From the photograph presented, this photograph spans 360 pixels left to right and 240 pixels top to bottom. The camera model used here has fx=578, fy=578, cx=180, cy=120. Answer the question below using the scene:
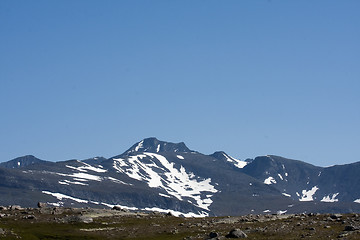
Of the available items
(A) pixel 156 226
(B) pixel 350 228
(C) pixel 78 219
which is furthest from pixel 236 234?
(C) pixel 78 219

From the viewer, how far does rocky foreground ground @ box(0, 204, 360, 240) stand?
92.4m

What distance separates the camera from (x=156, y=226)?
11269 cm

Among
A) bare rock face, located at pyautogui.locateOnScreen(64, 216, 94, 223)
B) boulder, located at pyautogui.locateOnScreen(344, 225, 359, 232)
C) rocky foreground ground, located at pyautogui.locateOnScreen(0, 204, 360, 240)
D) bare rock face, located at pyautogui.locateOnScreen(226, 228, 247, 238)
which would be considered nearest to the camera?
bare rock face, located at pyautogui.locateOnScreen(226, 228, 247, 238)

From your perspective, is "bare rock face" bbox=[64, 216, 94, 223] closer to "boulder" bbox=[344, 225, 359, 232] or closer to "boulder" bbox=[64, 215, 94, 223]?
"boulder" bbox=[64, 215, 94, 223]

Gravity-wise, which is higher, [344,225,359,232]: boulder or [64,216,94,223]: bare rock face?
[64,216,94,223]: bare rock face

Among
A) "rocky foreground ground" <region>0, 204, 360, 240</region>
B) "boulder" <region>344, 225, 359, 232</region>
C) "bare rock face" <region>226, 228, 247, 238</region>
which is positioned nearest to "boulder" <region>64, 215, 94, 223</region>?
"rocky foreground ground" <region>0, 204, 360, 240</region>

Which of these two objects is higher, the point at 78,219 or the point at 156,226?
the point at 78,219

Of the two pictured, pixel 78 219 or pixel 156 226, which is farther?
pixel 78 219

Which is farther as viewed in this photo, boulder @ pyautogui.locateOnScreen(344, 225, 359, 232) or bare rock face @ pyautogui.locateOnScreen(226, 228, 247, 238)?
boulder @ pyautogui.locateOnScreen(344, 225, 359, 232)

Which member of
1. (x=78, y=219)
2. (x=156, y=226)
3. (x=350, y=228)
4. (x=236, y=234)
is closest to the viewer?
(x=236, y=234)

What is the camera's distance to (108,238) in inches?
3893

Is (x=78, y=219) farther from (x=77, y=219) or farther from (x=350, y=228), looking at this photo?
(x=350, y=228)

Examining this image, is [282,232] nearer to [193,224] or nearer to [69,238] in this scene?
[193,224]

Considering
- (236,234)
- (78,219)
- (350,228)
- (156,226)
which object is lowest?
(236,234)
